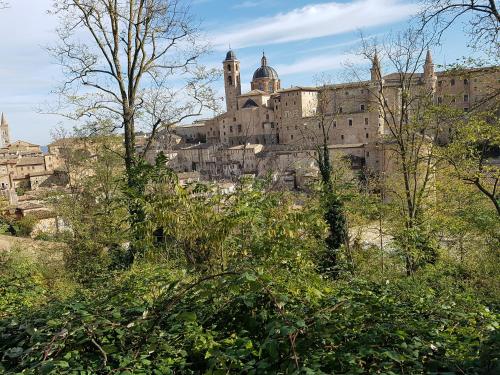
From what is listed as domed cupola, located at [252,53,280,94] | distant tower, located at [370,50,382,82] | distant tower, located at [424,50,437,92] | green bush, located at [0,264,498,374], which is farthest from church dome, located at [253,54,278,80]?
green bush, located at [0,264,498,374]

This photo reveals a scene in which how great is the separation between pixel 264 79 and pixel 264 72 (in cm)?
176

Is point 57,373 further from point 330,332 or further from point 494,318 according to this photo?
point 494,318

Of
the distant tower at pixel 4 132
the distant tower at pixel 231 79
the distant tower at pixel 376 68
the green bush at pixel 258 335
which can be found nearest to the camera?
the green bush at pixel 258 335

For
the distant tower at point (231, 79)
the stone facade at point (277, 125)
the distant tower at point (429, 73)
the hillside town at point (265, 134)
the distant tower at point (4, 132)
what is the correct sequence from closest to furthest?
the distant tower at point (429, 73) → the hillside town at point (265, 134) → the stone facade at point (277, 125) → the distant tower at point (231, 79) → the distant tower at point (4, 132)

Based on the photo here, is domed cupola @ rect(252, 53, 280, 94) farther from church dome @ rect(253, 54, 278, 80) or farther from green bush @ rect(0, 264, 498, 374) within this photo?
green bush @ rect(0, 264, 498, 374)

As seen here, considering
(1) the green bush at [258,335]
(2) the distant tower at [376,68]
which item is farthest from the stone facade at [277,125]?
(1) the green bush at [258,335]

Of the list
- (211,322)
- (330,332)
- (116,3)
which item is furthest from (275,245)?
(116,3)

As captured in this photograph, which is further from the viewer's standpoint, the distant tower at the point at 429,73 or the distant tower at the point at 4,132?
the distant tower at the point at 4,132

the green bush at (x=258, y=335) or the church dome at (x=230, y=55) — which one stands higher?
the church dome at (x=230, y=55)

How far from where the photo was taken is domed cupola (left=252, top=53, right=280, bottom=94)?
87.1 metres

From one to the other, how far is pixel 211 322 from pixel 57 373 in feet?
4.78

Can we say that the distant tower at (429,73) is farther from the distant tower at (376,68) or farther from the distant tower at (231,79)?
the distant tower at (231,79)

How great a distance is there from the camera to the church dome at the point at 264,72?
87.4 m

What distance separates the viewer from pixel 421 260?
1193cm
